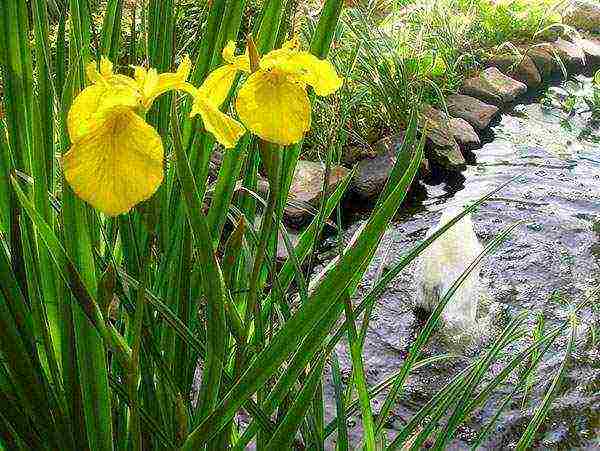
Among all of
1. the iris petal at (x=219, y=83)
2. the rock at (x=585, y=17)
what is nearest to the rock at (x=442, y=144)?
the iris petal at (x=219, y=83)

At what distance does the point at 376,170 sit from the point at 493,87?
1868 millimetres

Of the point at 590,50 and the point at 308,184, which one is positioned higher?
the point at 590,50

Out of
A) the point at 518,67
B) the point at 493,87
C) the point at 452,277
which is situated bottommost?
the point at 452,277

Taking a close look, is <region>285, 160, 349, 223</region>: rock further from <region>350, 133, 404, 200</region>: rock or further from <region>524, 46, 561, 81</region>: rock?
<region>524, 46, 561, 81</region>: rock

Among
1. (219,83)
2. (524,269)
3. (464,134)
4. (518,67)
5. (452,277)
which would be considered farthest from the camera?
(518,67)

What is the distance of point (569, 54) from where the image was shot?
233 inches

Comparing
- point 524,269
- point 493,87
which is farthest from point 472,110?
point 524,269

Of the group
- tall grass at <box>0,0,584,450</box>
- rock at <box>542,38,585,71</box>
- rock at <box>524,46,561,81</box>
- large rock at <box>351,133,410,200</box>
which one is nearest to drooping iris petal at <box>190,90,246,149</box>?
tall grass at <box>0,0,584,450</box>

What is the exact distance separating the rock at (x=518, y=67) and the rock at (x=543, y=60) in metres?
0.15

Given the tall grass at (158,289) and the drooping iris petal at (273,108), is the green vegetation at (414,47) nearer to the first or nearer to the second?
the tall grass at (158,289)

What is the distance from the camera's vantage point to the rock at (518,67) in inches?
210

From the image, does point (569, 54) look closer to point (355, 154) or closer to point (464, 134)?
point (464, 134)

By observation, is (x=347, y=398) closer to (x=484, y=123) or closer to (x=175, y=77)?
(x=175, y=77)

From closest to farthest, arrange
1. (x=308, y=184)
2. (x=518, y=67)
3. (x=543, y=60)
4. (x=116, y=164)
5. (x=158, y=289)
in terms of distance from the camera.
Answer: (x=116, y=164) < (x=158, y=289) < (x=308, y=184) < (x=518, y=67) < (x=543, y=60)
